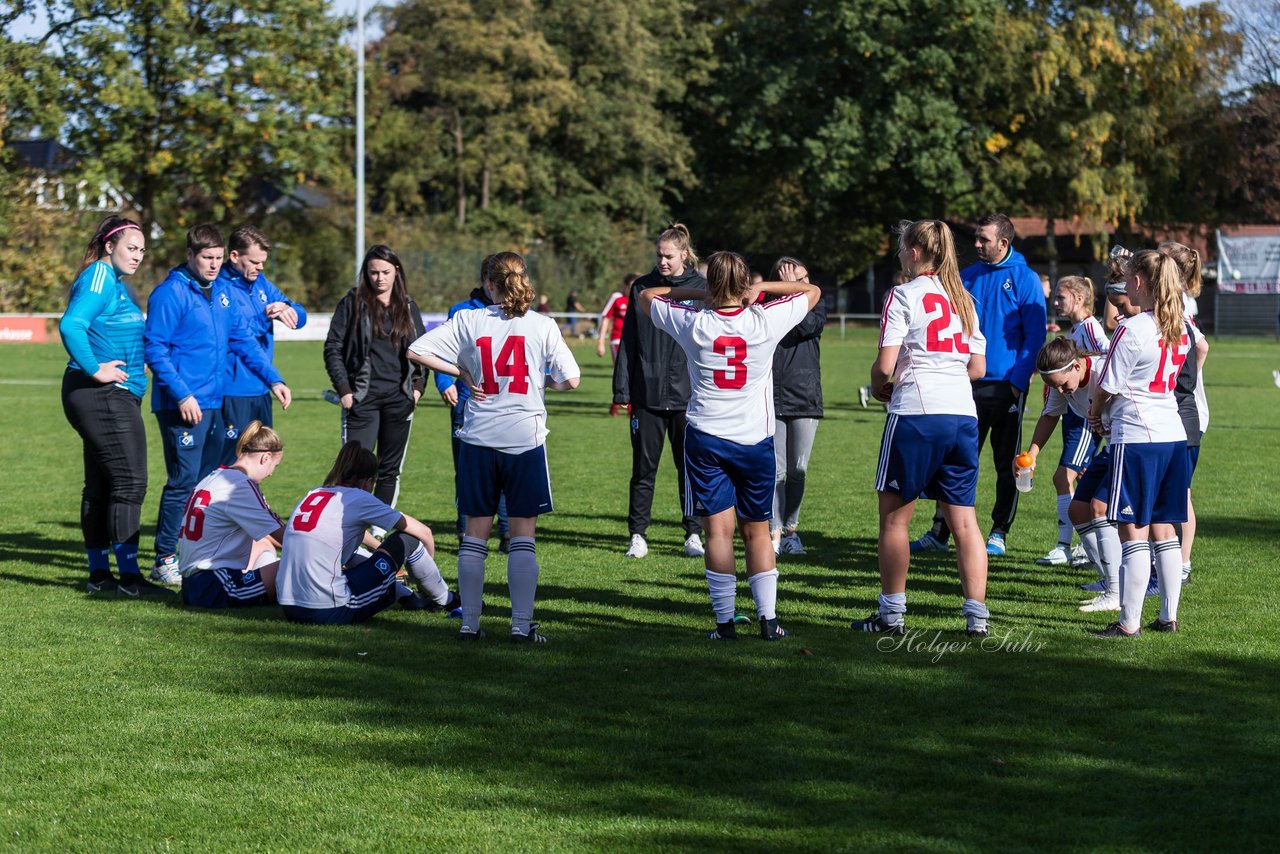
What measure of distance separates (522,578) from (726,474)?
3.50 ft

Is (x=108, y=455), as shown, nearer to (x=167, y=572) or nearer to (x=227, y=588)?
(x=167, y=572)

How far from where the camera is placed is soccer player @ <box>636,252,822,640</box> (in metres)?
6.52

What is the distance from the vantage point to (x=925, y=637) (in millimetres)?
6898

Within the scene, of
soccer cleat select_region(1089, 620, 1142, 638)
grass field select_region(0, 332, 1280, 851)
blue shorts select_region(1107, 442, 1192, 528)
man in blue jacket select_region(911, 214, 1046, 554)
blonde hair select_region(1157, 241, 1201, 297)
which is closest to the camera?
grass field select_region(0, 332, 1280, 851)

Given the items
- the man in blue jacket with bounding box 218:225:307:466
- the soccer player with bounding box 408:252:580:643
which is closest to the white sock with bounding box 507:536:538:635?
the soccer player with bounding box 408:252:580:643

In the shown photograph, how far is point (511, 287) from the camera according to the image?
6602mm

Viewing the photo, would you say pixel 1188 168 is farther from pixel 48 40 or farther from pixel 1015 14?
pixel 48 40

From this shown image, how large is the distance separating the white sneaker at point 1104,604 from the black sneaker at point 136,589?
197 inches

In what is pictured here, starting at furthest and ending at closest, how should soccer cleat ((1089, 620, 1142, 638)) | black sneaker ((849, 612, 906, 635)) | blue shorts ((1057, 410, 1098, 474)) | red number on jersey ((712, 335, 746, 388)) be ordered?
blue shorts ((1057, 410, 1098, 474))
black sneaker ((849, 612, 906, 635))
soccer cleat ((1089, 620, 1142, 638))
red number on jersey ((712, 335, 746, 388))

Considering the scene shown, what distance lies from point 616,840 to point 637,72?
50.5m

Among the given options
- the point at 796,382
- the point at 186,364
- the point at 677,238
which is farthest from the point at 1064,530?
the point at 186,364

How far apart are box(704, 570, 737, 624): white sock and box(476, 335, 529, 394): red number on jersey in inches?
49.1

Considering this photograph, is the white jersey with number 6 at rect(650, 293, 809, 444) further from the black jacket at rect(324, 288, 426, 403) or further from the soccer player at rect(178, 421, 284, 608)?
the black jacket at rect(324, 288, 426, 403)

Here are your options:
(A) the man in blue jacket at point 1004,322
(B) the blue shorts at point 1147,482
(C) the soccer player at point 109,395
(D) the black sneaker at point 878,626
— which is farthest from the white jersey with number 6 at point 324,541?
(A) the man in blue jacket at point 1004,322
